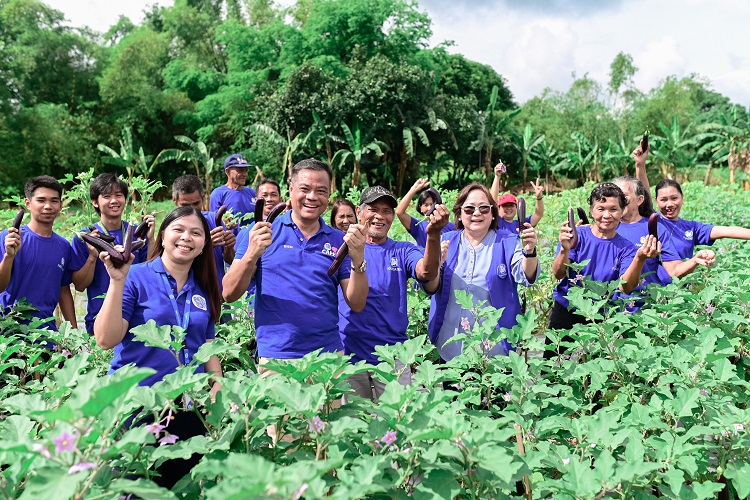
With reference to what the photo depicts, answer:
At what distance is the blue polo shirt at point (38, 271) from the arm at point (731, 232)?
4497 mm

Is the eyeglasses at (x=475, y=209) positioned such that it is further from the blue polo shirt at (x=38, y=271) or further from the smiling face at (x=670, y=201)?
the blue polo shirt at (x=38, y=271)

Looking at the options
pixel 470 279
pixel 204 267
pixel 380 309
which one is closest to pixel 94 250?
pixel 204 267

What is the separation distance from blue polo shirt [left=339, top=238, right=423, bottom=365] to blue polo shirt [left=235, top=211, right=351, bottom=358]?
14.9 inches

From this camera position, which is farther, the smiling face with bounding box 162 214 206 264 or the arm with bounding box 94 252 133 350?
Result: the smiling face with bounding box 162 214 206 264

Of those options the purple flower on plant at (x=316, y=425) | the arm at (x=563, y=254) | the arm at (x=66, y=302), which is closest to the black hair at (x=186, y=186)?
the arm at (x=66, y=302)

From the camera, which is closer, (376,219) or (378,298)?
(378,298)

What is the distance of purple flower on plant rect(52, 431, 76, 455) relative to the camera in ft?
3.55

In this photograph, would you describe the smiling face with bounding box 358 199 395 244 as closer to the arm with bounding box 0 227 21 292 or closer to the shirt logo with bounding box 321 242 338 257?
the shirt logo with bounding box 321 242 338 257

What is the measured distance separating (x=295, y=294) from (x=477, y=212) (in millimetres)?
1174

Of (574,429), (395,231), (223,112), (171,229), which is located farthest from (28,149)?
(574,429)

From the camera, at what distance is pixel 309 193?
291cm

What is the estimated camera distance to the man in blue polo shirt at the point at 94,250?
13.2ft

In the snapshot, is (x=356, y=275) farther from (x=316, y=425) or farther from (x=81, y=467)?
(x=81, y=467)

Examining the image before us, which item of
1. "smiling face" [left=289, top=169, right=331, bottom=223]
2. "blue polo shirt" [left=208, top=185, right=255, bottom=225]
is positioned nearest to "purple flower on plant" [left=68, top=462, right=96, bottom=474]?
"smiling face" [left=289, top=169, right=331, bottom=223]
